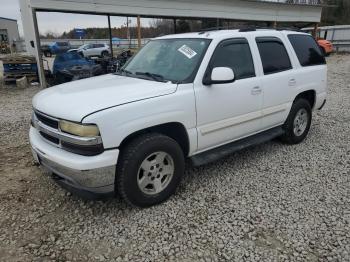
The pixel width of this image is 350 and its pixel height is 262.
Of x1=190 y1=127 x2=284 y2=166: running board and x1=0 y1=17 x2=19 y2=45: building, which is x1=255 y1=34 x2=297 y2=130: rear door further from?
x1=0 y1=17 x2=19 y2=45: building

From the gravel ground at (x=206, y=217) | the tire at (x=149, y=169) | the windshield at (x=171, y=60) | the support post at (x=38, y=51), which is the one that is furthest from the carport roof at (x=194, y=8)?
the tire at (x=149, y=169)

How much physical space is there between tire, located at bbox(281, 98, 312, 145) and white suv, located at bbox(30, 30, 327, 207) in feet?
0.45

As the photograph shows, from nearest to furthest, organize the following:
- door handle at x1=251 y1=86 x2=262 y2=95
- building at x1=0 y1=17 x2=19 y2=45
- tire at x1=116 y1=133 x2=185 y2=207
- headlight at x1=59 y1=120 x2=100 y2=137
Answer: headlight at x1=59 y1=120 x2=100 y2=137 → tire at x1=116 y1=133 x2=185 y2=207 → door handle at x1=251 y1=86 x2=262 y2=95 → building at x1=0 y1=17 x2=19 y2=45

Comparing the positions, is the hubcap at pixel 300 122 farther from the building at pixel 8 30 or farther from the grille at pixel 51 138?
the building at pixel 8 30

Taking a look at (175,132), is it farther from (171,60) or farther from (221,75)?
(171,60)

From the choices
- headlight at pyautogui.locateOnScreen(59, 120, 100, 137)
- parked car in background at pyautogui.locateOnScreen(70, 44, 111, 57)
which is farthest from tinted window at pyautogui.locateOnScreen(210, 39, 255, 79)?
parked car in background at pyautogui.locateOnScreen(70, 44, 111, 57)

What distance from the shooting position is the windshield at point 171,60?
12.1ft

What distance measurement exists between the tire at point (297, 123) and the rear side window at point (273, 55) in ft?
2.40

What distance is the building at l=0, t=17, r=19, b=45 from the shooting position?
4693 centimetres

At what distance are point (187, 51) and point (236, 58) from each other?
2.32ft

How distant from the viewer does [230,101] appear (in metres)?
3.93

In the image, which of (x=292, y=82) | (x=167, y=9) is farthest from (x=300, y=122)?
(x=167, y=9)

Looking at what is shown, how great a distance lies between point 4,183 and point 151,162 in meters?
2.21

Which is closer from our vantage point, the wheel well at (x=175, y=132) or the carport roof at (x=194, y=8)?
the wheel well at (x=175, y=132)
